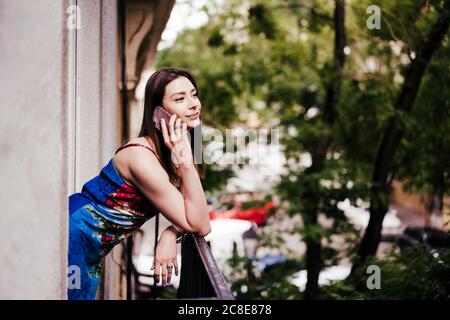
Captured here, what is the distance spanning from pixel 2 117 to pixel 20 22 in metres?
0.33

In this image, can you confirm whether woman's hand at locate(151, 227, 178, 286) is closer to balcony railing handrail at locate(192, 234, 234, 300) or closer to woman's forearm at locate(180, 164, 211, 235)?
A: balcony railing handrail at locate(192, 234, 234, 300)

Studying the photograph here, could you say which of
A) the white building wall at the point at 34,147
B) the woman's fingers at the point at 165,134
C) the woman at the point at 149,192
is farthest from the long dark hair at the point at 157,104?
the white building wall at the point at 34,147

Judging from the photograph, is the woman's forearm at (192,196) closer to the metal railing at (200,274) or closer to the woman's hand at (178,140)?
the woman's hand at (178,140)

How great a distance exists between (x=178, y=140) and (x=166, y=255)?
63 cm

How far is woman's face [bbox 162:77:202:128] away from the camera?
2799 mm

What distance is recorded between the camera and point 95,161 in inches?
163

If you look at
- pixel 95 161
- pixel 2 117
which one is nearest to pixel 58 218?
pixel 2 117

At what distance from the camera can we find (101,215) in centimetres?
274

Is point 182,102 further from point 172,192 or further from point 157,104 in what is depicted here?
point 172,192

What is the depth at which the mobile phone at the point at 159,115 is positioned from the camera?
280 centimetres

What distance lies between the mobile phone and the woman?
0.06 feet

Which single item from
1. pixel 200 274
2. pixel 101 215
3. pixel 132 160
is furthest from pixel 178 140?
pixel 200 274

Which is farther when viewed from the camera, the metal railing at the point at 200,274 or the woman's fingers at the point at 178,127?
the woman's fingers at the point at 178,127

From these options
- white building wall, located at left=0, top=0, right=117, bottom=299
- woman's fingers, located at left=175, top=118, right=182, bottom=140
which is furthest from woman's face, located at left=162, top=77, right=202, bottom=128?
white building wall, located at left=0, top=0, right=117, bottom=299
